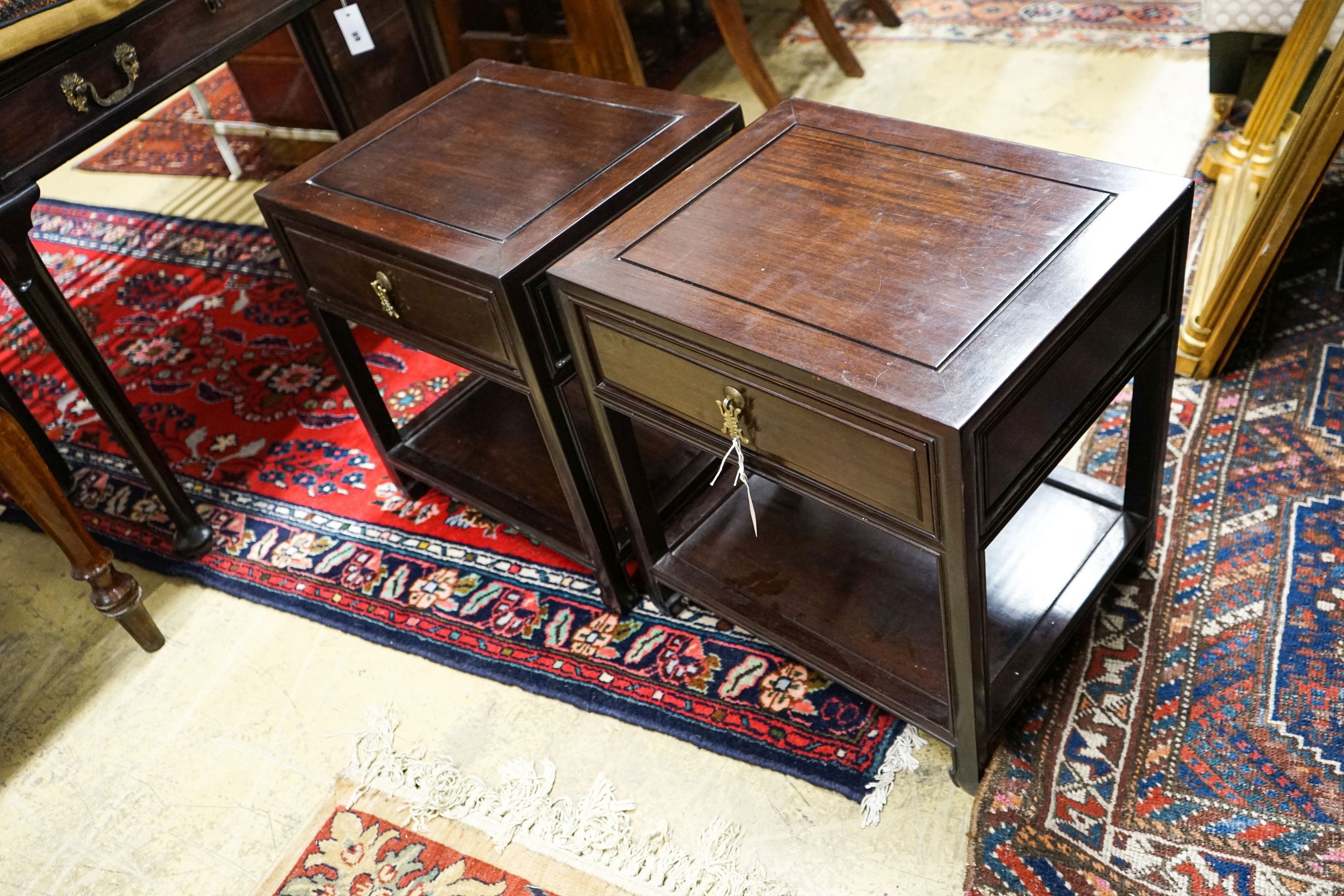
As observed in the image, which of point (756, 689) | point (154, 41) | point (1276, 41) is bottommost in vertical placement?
point (756, 689)

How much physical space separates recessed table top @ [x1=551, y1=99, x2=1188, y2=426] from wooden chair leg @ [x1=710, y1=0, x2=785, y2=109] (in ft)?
4.61

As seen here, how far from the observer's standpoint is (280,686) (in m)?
1.91

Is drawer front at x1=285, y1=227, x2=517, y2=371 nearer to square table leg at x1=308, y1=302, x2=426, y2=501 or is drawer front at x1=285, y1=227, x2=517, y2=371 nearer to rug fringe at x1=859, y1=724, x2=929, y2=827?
square table leg at x1=308, y1=302, x2=426, y2=501

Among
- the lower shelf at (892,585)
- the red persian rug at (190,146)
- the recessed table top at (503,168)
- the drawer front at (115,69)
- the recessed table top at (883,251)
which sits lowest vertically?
the lower shelf at (892,585)

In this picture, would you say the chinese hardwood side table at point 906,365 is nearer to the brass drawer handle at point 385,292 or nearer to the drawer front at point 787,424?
the drawer front at point 787,424

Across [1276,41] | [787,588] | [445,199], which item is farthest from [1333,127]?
[445,199]

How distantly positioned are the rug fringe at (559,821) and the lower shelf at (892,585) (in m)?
0.14

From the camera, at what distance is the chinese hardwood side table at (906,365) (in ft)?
3.91

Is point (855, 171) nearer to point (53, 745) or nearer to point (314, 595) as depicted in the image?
point (314, 595)

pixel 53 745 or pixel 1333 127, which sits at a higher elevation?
pixel 1333 127

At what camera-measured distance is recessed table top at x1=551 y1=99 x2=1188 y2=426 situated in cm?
118

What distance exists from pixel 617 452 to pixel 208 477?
46.1 inches

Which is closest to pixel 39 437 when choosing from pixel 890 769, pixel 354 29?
pixel 354 29

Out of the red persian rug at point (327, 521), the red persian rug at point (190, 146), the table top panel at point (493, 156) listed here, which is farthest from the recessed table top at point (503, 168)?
the red persian rug at point (190, 146)
